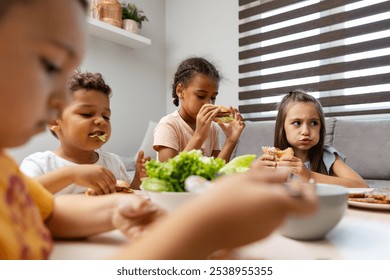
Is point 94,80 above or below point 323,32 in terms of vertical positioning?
below

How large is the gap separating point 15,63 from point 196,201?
0.11 m

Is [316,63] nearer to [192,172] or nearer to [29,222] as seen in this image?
[192,172]

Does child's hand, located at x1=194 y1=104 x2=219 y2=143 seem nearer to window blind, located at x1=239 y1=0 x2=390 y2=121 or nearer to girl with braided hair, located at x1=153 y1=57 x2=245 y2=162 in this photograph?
girl with braided hair, located at x1=153 y1=57 x2=245 y2=162

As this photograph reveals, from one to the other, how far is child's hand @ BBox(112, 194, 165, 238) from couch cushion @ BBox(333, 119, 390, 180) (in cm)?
138

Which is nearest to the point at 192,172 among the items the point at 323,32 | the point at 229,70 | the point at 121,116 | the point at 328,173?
the point at 121,116

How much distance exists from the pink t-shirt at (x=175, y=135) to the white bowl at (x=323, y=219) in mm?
723

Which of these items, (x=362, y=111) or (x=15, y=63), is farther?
(x=362, y=111)

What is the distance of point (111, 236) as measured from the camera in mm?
255

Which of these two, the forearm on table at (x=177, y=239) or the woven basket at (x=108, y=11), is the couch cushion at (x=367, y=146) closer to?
the woven basket at (x=108, y=11)

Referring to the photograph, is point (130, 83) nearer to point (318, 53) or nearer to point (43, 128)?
point (43, 128)

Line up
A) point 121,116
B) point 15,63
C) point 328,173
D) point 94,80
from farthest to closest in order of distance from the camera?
1. point 328,173
2. point 121,116
3. point 94,80
4. point 15,63

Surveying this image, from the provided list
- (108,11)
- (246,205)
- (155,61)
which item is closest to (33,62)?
(246,205)

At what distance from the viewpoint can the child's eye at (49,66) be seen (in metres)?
0.15

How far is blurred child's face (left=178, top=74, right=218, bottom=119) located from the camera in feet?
3.49
